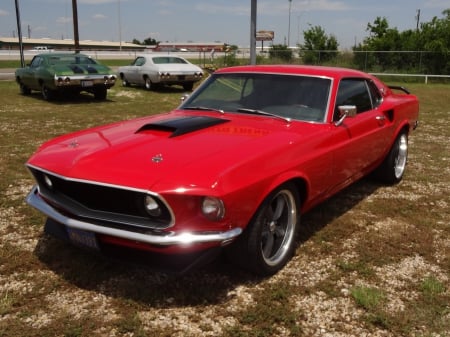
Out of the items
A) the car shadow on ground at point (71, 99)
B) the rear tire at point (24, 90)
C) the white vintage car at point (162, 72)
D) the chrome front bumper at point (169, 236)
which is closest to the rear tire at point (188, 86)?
the white vintage car at point (162, 72)

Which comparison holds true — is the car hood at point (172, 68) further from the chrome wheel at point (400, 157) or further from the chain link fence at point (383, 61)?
the chrome wheel at point (400, 157)

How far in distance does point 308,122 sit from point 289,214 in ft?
2.78

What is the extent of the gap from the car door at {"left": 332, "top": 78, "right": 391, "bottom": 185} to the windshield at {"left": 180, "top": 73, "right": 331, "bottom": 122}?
0.21 m

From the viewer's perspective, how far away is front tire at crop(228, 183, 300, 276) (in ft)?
9.85

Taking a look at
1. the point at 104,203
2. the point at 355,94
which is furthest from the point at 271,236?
A: the point at 355,94

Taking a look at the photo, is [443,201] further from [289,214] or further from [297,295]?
[297,295]

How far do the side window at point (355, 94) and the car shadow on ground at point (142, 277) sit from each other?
6.24 feet


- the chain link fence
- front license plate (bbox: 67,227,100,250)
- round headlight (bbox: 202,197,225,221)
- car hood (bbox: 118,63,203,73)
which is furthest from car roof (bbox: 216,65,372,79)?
the chain link fence

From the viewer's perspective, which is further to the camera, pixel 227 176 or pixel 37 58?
pixel 37 58

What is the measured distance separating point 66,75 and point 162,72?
4.28 metres

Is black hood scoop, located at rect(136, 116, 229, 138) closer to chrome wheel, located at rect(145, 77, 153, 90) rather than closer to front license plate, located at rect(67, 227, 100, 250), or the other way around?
front license plate, located at rect(67, 227, 100, 250)

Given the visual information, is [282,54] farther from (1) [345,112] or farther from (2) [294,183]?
(2) [294,183]

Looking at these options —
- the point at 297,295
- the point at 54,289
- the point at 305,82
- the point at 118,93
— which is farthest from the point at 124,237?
the point at 118,93

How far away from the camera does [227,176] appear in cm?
274
